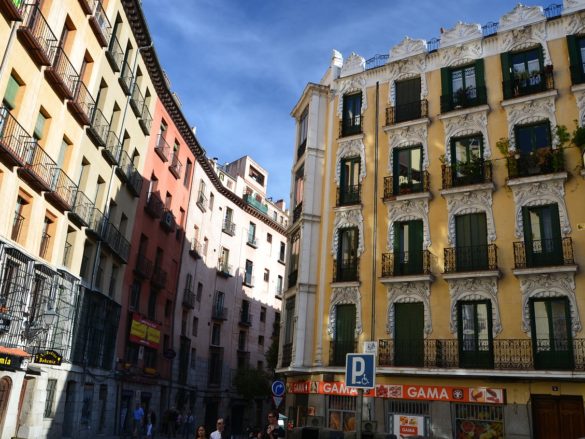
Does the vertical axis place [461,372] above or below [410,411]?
above

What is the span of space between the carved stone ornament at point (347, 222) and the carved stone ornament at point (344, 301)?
164 centimetres

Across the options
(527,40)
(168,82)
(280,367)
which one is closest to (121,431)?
(280,367)

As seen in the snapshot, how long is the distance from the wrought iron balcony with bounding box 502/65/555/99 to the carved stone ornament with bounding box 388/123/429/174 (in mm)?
3705

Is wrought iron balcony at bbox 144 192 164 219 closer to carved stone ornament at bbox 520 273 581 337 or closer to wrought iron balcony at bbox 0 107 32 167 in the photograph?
wrought iron balcony at bbox 0 107 32 167

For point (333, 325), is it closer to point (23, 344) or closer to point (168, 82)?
point (23, 344)

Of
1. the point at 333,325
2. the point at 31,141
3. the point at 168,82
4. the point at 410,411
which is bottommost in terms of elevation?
the point at 410,411

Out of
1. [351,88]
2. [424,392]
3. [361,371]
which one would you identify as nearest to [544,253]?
[424,392]

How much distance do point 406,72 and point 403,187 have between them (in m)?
5.77

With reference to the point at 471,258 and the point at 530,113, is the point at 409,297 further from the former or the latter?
the point at 530,113

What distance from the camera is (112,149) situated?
27672mm

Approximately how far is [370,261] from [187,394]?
21493 mm

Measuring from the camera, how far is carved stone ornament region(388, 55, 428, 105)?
26438 mm

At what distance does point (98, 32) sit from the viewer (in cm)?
2436

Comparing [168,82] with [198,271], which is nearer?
[168,82]
